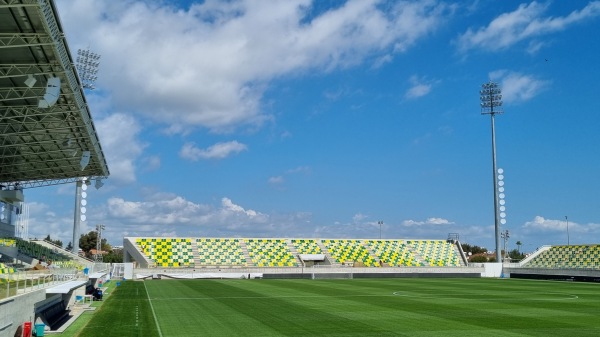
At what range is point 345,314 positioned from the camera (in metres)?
24.1

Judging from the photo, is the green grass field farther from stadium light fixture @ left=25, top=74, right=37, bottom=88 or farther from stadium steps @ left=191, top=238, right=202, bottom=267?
stadium steps @ left=191, top=238, right=202, bottom=267

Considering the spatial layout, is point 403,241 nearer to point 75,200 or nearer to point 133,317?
point 75,200

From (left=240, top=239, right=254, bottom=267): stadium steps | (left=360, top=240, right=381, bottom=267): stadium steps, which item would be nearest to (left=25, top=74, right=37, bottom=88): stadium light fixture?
(left=240, top=239, right=254, bottom=267): stadium steps

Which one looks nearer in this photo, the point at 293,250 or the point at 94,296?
the point at 94,296

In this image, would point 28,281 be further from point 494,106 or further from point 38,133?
point 494,106

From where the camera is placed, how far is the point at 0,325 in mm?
12977

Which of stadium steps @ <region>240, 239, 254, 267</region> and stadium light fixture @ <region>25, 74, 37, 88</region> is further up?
stadium light fixture @ <region>25, 74, 37, 88</region>

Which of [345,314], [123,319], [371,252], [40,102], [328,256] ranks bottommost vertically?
[123,319]

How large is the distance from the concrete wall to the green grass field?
7.37ft

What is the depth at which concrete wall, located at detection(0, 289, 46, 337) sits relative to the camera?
13414 mm

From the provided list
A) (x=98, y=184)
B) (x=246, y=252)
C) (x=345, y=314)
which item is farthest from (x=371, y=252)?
(x=345, y=314)

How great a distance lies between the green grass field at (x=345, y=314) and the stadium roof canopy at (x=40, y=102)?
934cm

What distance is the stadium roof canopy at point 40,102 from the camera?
64.2 feet

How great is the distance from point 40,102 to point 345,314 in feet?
47.8
